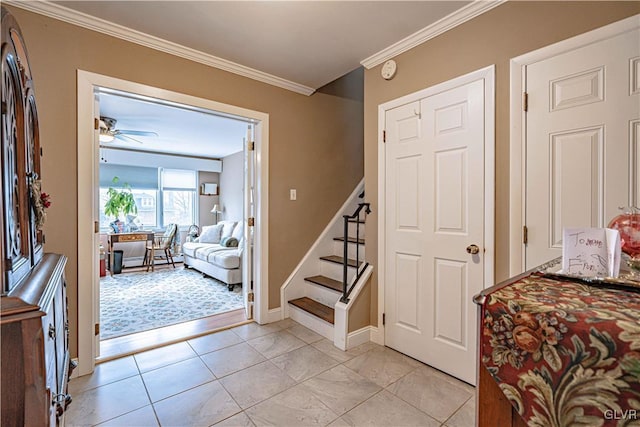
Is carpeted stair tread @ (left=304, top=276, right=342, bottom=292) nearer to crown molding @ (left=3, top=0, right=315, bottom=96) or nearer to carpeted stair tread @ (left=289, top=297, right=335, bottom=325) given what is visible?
carpeted stair tread @ (left=289, top=297, right=335, bottom=325)

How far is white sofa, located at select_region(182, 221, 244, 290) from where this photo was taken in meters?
4.38

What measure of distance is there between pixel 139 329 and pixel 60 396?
6.44 ft

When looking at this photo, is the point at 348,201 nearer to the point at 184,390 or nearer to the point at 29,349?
the point at 184,390

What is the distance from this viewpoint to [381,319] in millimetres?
2486

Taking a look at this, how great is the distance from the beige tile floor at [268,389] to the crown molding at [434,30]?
240 cm

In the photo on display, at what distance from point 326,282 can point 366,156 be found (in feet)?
4.45

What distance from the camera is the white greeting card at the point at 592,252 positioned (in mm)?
889

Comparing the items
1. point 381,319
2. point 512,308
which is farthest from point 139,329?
point 512,308

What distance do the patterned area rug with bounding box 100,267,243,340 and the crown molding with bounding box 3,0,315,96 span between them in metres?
2.48

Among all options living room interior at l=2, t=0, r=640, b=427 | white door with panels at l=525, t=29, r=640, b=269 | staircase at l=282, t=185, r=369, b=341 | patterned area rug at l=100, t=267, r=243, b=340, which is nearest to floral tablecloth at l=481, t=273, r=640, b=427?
white door with panels at l=525, t=29, r=640, b=269

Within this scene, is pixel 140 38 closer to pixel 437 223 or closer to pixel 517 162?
pixel 437 223

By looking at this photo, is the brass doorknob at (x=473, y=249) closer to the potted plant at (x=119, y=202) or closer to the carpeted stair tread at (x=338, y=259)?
the carpeted stair tread at (x=338, y=259)

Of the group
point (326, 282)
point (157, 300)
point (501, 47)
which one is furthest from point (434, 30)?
point (157, 300)

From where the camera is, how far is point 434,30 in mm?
2090
